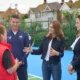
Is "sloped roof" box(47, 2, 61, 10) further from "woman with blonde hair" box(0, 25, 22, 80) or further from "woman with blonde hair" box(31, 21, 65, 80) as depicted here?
"woman with blonde hair" box(0, 25, 22, 80)

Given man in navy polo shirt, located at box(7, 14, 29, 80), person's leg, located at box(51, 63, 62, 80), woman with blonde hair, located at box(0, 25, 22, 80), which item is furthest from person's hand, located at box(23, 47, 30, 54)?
woman with blonde hair, located at box(0, 25, 22, 80)

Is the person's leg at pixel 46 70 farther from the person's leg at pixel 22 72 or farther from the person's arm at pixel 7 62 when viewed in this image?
the person's arm at pixel 7 62

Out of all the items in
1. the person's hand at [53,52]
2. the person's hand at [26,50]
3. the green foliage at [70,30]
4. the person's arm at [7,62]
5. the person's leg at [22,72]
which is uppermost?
the person's arm at [7,62]

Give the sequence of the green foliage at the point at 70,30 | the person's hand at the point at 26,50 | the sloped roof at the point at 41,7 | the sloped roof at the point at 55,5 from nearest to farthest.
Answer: the person's hand at the point at 26,50 → the green foliage at the point at 70,30 → the sloped roof at the point at 55,5 → the sloped roof at the point at 41,7

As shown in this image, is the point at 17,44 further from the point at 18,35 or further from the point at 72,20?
the point at 72,20

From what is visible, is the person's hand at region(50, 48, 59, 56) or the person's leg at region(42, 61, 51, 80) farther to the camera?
the person's leg at region(42, 61, 51, 80)

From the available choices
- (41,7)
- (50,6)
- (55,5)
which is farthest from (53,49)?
(41,7)

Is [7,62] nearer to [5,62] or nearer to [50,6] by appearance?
[5,62]

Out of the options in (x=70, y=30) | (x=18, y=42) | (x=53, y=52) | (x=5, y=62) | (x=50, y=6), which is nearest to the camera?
(x=5, y=62)

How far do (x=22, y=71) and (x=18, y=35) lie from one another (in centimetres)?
81

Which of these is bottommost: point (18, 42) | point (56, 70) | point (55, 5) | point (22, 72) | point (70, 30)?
point (70, 30)

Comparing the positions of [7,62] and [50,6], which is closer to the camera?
[7,62]

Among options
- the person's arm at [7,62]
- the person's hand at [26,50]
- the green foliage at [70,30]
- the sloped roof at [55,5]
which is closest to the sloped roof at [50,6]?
the sloped roof at [55,5]

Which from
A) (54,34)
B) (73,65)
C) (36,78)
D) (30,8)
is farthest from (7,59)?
(30,8)
